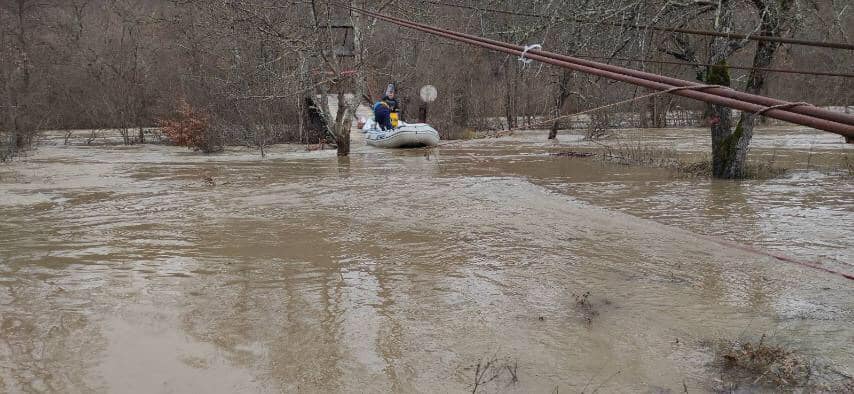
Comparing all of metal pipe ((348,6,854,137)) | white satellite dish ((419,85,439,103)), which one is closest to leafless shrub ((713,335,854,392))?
metal pipe ((348,6,854,137))

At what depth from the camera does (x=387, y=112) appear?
22031 mm

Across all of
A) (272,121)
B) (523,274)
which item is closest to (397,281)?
(523,274)

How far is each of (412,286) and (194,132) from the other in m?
16.7

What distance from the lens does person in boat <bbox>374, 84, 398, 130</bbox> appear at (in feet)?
72.3

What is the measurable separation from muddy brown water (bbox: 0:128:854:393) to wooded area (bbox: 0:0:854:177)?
3000 mm

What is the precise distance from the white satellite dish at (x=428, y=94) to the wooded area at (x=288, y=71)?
367mm

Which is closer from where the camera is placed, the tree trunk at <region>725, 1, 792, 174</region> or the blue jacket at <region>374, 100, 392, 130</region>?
the tree trunk at <region>725, 1, 792, 174</region>

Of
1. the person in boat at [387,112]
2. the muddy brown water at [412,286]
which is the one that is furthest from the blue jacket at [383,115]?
the muddy brown water at [412,286]

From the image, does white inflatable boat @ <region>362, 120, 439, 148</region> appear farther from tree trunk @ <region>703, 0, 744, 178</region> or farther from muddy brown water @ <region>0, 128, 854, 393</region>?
tree trunk @ <region>703, 0, 744, 178</region>

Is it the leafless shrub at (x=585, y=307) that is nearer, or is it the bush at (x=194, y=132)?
the leafless shrub at (x=585, y=307)

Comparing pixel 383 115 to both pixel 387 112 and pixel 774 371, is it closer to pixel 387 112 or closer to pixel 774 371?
pixel 387 112

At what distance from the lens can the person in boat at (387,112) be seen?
22.0m

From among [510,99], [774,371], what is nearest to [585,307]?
[774,371]

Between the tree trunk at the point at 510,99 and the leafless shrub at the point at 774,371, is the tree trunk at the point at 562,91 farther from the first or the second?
the leafless shrub at the point at 774,371
